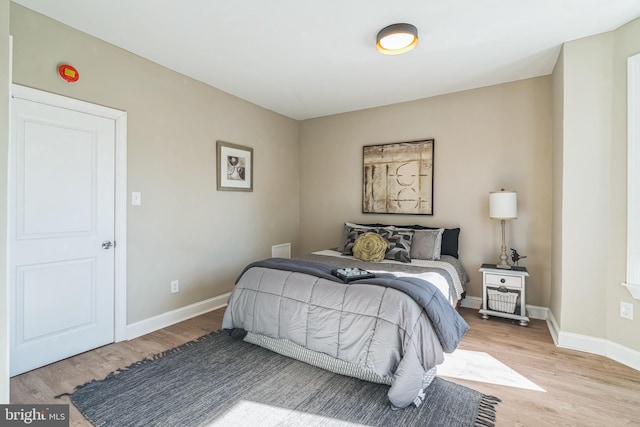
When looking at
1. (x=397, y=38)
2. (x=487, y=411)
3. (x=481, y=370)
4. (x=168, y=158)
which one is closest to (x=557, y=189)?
(x=481, y=370)

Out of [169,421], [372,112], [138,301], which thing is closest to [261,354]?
[169,421]

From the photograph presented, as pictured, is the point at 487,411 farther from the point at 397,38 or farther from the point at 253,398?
the point at 397,38

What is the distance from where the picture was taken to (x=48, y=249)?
7.74ft

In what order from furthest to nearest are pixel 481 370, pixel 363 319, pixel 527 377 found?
pixel 481 370, pixel 527 377, pixel 363 319

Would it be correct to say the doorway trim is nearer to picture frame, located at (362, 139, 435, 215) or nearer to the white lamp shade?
picture frame, located at (362, 139, 435, 215)

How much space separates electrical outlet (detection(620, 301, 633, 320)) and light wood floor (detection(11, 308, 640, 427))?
0.36 meters

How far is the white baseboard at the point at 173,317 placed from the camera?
2.88 metres

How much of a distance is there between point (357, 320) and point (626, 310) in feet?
6.92

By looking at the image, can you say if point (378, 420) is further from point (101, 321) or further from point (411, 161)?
point (411, 161)

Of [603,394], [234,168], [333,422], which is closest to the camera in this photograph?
[333,422]

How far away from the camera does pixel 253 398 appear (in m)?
1.94

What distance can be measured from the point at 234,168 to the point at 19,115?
199 cm

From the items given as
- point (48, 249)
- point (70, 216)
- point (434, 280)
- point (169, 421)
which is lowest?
point (169, 421)

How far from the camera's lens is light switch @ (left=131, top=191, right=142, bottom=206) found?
285 centimetres
